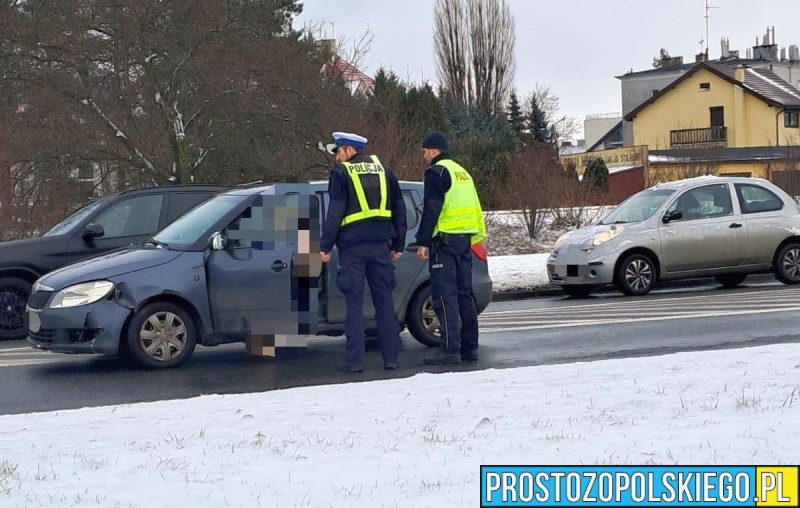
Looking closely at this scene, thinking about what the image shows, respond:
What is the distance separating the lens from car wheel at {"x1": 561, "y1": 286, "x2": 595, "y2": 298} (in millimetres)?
16828

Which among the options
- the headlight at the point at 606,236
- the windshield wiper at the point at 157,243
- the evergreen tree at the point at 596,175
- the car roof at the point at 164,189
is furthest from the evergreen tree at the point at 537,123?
the windshield wiper at the point at 157,243

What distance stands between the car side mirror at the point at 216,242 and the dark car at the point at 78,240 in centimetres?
296

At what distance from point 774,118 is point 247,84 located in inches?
1726

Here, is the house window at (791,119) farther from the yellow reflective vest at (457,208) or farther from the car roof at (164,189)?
the yellow reflective vest at (457,208)

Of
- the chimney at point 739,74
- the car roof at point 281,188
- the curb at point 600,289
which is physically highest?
the chimney at point 739,74

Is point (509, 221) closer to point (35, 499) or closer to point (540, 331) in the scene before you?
point (540, 331)

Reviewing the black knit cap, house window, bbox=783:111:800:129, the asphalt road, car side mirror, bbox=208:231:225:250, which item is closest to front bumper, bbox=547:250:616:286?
the asphalt road

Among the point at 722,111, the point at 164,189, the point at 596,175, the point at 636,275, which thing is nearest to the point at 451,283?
the point at 164,189

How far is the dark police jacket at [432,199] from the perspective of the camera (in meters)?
9.54

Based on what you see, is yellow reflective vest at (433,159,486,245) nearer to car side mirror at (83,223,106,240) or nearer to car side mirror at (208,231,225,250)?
car side mirror at (208,231,225,250)

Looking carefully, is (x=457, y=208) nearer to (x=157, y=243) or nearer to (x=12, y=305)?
(x=157, y=243)

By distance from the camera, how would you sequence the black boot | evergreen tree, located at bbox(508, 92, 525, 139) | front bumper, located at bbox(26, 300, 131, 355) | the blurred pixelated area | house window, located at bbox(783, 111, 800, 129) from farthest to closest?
evergreen tree, located at bbox(508, 92, 525, 139) < house window, located at bbox(783, 111, 800, 129) < the blurred pixelated area < the black boot < front bumper, located at bbox(26, 300, 131, 355)

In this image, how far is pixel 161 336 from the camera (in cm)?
975

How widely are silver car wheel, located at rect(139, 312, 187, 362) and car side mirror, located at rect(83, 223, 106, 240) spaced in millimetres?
3288
